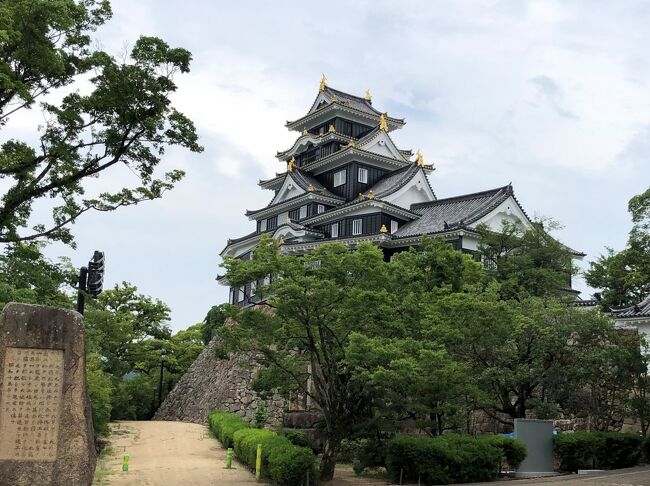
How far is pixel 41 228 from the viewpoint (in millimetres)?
15805

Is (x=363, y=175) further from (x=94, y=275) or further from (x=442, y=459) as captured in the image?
(x=94, y=275)

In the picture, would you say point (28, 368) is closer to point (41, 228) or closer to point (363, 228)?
point (41, 228)

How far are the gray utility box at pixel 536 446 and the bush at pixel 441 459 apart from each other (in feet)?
6.32

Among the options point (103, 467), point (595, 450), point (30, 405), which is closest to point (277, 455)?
point (103, 467)

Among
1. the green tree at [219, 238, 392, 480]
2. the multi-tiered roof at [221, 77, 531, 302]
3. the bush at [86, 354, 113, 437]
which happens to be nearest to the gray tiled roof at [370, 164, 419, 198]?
the multi-tiered roof at [221, 77, 531, 302]

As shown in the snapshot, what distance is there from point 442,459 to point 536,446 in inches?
160

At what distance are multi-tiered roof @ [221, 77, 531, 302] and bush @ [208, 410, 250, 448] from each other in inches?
402

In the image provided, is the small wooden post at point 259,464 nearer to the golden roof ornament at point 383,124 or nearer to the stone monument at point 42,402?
the stone monument at point 42,402

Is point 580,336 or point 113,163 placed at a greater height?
point 113,163

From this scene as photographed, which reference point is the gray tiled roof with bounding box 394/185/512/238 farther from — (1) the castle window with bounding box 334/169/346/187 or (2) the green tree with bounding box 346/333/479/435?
(2) the green tree with bounding box 346/333/479/435

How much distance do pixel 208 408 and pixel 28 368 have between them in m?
28.5

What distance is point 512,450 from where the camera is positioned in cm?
1909

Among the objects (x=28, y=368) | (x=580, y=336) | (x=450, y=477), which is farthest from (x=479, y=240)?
(x=28, y=368)

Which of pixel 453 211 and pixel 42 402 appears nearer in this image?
pixel 42 402
